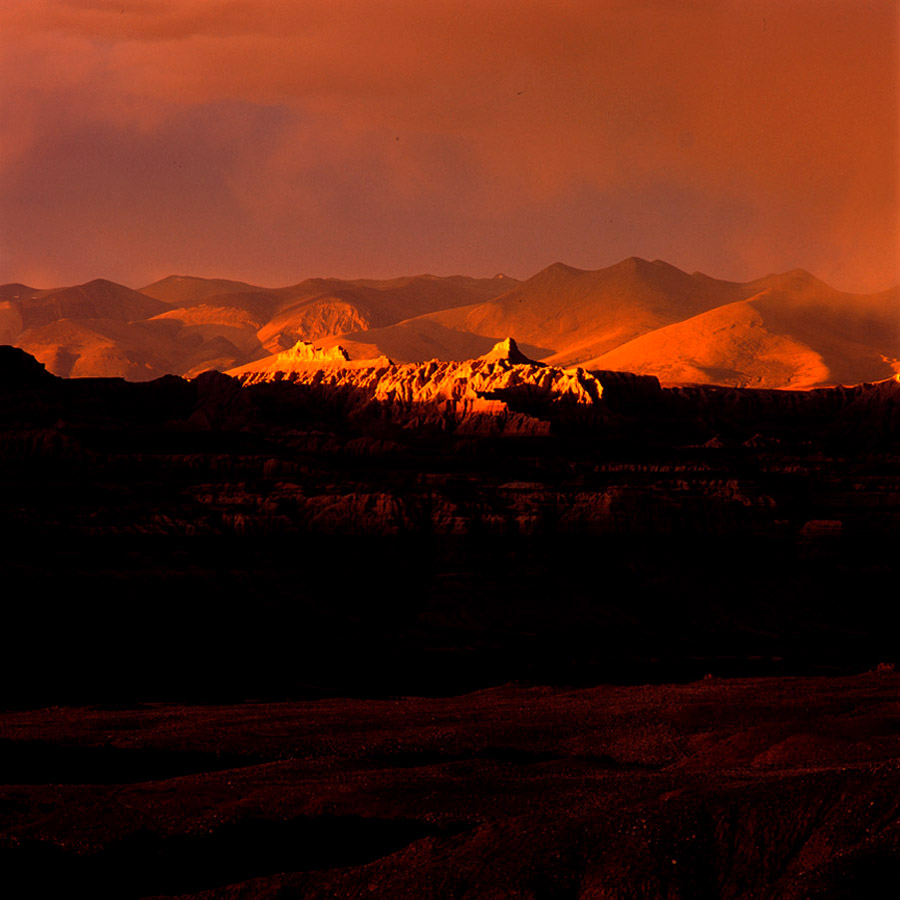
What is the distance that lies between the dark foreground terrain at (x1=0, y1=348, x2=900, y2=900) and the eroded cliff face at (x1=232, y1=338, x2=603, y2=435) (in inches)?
35.8

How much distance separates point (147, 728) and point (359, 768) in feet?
49.6

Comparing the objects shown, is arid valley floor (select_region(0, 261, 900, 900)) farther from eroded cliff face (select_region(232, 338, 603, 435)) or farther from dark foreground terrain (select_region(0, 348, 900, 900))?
eroded cliff face (select_region(232, 338, 603, 435))

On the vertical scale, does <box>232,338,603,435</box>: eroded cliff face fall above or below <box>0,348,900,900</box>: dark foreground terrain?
above

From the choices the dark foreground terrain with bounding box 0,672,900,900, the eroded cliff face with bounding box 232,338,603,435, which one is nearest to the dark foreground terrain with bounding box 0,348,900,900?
the dark foreground terrain with bounding box 0,672,900,900

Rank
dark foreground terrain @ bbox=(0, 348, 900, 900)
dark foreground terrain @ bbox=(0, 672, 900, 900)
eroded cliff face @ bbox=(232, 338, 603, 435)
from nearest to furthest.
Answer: dark foreground terrain @ bbox=(0, 672, 900, 900) < dark foreground terrain @ bbox=(0, 348, 900, 900) < eroded cliff face @ bbox=(232, 338, 603, 435)

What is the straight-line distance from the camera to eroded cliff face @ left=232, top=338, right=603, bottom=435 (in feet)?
543

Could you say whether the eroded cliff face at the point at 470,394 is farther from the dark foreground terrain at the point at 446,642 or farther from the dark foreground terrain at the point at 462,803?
the dark foreground terrain at the point at 462,803

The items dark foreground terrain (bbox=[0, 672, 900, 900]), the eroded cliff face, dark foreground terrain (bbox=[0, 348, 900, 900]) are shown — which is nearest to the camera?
dark foreground terrain (bbox=[0, 672, 900, 900])

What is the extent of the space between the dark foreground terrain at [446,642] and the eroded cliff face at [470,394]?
0.91 meters

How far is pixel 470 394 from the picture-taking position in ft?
570

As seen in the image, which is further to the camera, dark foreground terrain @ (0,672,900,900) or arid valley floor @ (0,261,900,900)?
arid valley floor @ (0,261,900,900)

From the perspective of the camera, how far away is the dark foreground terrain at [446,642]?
96.9 ft

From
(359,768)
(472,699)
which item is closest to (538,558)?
(472,699)

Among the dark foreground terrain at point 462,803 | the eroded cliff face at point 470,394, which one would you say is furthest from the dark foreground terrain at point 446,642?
the eroded cliff face at point 470,394
